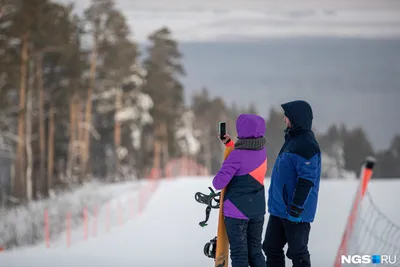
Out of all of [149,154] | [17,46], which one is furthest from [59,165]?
[17,46]

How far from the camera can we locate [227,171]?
6.40 m

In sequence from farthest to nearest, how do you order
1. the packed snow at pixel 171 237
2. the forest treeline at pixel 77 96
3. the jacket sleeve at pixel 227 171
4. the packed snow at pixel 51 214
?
the forest treeline at pixel 77 96 → the packed snow at pixel 51 214 → the packed snow at pixel 171 237 → the jacket sleeve at pixel 227 171

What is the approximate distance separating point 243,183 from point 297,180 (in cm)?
55

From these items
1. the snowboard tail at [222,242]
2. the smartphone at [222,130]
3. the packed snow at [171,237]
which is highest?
the smartphone at [222,130]

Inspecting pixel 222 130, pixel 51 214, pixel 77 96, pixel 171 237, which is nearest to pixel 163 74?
pixel 77 96

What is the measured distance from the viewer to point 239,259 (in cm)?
652

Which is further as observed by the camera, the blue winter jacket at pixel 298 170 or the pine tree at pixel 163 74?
the pine tree at pixel 163 74

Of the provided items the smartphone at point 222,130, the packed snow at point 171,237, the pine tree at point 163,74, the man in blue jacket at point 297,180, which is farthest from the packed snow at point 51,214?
the pine tree at point 163,74

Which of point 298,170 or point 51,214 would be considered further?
point 51,214

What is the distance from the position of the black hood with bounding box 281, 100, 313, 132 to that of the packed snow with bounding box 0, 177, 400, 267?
3.83 meters

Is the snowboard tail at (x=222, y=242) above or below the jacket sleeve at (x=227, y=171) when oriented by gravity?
below

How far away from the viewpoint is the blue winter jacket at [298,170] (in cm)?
621

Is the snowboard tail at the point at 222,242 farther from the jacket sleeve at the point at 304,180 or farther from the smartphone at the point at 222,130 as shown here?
the jacket sleeve at the point at 304,180

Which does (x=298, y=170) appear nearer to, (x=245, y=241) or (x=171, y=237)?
(x=245, y=241)
